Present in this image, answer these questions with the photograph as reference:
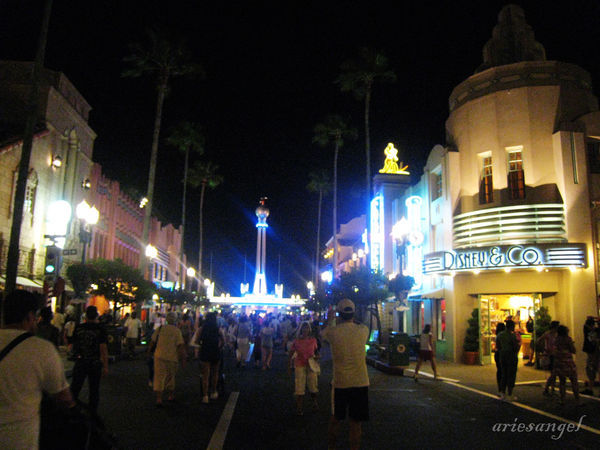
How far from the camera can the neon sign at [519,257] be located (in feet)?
64.0

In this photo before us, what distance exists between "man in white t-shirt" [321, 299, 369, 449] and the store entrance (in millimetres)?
17218

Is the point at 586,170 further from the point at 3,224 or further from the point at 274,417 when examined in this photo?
the point at 3,224

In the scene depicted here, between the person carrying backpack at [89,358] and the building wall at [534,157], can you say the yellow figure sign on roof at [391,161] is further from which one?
the person carrying backpack at [89,358]

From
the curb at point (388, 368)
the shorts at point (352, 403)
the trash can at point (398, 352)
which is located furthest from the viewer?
the trash can at point (398, 352)

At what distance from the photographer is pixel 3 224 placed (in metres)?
24.5

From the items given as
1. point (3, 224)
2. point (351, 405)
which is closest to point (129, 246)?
point (3, 224)

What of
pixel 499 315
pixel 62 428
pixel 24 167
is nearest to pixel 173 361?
pixel 62 428

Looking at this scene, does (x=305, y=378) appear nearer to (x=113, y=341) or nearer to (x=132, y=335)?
(x=113, y=341)

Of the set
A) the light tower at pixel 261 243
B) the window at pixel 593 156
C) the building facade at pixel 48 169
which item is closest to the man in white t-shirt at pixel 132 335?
the building facade at pixel 48 169

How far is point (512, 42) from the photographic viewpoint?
80.3 ft

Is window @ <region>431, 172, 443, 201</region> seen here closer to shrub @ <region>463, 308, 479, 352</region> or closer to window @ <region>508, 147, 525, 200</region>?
window @ <region>508, 147, 525, 200</region>

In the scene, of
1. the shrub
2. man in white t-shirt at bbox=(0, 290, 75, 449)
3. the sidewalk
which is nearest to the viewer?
man in white t-shirt at bbox=(0, 290, 75, 449)

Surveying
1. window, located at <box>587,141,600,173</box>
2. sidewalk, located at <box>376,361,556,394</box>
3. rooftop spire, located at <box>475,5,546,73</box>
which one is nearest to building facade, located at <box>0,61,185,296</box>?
sidewalk, located at <box>376,361,556,394</box>

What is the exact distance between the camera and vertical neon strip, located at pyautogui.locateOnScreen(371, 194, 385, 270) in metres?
35.7
